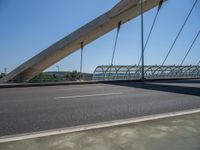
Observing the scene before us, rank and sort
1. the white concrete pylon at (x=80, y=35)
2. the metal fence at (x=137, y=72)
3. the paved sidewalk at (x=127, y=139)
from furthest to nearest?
1. the white concrete pylon at (x=80, y=35)
2. the metal fence at (x=137, y=72)
3. the paved sidewalk at (x=127, y=139)

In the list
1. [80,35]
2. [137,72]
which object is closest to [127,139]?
[137,72]

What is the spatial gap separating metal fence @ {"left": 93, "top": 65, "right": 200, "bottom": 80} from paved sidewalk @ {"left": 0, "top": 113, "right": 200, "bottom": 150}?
48.6ft

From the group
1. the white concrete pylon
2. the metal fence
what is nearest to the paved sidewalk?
the metal fence

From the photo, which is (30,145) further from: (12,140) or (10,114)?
(10,114)

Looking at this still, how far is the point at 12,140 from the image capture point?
3.26m

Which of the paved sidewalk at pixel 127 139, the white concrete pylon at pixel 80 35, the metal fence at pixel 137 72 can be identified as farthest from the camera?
the white concrete pylon at pixel 80 35

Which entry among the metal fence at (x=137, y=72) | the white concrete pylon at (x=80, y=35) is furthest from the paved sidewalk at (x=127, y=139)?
the white concrete pylon at (x=80, y=35)

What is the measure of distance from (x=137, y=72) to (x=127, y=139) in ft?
57.0

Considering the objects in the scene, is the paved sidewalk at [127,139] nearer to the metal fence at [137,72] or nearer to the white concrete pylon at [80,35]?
the metal fence at [137,72]

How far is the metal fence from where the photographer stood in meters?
19.0

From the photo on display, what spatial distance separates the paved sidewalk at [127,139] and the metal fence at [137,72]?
1481 centimetres

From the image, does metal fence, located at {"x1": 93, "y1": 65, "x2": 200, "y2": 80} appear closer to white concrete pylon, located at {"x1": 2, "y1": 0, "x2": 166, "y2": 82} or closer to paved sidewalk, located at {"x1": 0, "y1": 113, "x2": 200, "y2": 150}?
white concrete pylon, located at {"x1": 2, "y1": 0, "x2": 166, "y2": 82}

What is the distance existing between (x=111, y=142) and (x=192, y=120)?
2112 millimetres

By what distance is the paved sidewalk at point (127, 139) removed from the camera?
9.89ft
